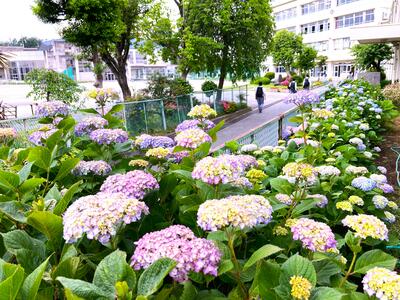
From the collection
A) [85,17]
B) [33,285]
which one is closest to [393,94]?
Answer: [85,17]

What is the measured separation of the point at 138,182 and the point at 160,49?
16486 millimetres

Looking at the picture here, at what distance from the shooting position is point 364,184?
2791 millimetres

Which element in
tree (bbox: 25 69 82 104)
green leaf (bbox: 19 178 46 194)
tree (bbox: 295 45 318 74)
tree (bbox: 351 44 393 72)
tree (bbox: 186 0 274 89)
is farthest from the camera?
tree (bbox: 295 45 318 74)

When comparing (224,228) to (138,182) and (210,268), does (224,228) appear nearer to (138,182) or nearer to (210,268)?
(210,268)

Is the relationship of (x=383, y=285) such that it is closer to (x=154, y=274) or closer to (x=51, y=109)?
(x=154, y=274)

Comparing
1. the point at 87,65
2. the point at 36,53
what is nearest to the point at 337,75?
the point at 87,65

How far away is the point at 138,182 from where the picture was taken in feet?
4.30

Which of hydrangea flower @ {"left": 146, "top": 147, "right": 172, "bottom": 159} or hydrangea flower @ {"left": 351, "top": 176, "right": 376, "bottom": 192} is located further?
hydrangea flower @ {"left": 351, "top": 176, "right": 376, "bottom": 192}

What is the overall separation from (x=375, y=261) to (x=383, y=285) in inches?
14.6

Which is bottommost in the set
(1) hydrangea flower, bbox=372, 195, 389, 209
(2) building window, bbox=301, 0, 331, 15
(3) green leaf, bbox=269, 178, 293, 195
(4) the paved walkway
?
(4) the paved walkway

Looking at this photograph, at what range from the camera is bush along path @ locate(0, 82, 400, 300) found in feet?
2.98

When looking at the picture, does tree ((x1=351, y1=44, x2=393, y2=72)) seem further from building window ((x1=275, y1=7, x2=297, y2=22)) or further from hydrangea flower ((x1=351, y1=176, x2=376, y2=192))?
building window ((x1=275, y1=7, x2=297, y2=22))

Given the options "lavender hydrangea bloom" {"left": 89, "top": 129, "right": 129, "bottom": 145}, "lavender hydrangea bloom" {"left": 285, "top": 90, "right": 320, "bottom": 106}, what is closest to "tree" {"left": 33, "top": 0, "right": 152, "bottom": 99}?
"lavender hydrangea bloom" {"left": 285, "top": 90, "right": 320, "bottom": 106}

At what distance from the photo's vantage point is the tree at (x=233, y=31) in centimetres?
1694
